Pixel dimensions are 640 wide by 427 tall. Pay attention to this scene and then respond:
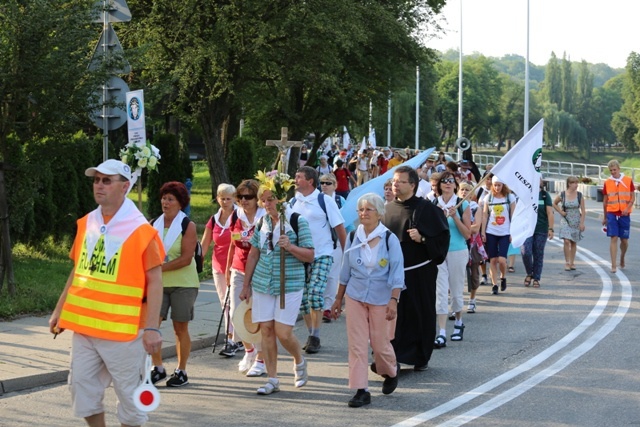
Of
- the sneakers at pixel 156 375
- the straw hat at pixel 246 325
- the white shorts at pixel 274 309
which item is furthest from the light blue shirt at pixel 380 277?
the sneakers at pixel 156 375

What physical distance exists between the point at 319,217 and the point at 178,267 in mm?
2072

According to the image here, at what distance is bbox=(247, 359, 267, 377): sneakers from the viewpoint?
9.65 metres

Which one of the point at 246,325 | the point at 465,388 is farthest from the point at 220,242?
the point at 465,388

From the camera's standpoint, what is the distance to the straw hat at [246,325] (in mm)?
9406

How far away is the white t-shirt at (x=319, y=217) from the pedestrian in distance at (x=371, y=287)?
1.86 m

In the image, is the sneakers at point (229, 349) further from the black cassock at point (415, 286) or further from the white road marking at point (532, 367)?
the white road marking at point (532, 367)

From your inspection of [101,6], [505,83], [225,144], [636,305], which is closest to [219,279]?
[101,6]

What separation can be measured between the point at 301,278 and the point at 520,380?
2.15 meters

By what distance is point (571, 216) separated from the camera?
709 inches

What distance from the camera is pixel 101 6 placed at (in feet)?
42.8

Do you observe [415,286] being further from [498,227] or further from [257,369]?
[498,227]

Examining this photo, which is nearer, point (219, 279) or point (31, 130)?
point (219, 279)

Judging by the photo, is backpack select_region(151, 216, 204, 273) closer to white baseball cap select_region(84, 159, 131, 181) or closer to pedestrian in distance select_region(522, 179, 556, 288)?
white baseball cap select_region(84, 159, 131, 181)

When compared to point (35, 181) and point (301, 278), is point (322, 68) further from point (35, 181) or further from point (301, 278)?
point (301, 278)
